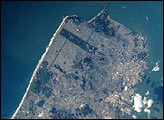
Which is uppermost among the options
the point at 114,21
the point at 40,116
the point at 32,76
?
the point at 114,21

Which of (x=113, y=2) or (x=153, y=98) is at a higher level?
(x=113, y=2)

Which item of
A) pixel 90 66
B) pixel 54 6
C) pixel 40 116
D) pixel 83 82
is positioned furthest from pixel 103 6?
pixel 40 116

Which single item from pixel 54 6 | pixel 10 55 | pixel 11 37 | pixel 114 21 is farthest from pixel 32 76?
pixel 114 21

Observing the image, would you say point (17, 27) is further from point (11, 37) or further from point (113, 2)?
point (113, 2)

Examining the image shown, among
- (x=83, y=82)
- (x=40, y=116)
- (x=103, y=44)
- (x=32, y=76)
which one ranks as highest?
(x=103, y=44)

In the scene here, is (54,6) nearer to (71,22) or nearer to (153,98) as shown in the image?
(71,22)

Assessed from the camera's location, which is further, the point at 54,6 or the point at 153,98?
the point at 153,98
